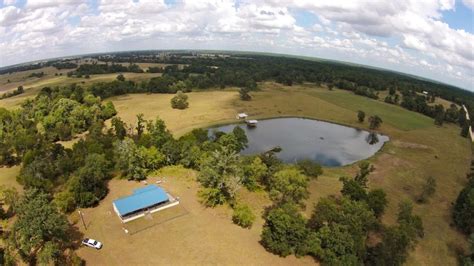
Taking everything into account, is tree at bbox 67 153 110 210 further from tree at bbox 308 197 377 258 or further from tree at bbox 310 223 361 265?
tree at bbox 310 223 361 265

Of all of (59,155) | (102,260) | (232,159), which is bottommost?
(102,260)

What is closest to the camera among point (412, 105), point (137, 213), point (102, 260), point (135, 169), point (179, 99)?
point (102, 260)

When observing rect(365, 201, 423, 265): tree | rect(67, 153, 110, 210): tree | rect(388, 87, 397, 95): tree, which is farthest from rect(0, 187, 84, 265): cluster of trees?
rect(388, 87, 397, 95): tree

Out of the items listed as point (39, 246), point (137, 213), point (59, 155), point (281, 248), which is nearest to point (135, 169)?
point (137, 213)

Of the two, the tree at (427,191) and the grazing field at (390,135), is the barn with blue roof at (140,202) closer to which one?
the grazing field at (390,135)

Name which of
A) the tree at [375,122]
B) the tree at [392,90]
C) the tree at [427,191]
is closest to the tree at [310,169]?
the tree at [427,191]

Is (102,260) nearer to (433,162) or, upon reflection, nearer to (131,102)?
(433,162)
